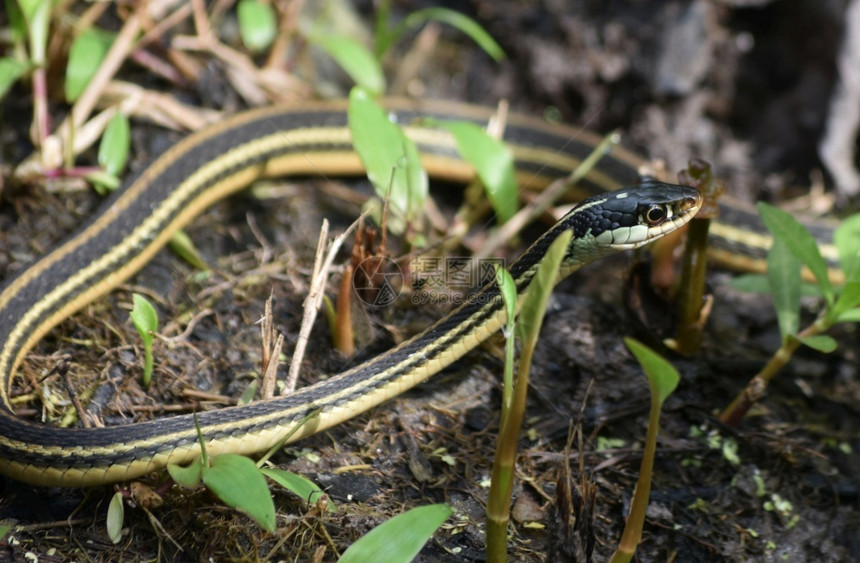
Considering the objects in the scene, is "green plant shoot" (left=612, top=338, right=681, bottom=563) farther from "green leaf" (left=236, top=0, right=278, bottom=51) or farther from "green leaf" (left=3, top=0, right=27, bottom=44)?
"green leaf" (left=3, top=0, right=27, bottom=44)

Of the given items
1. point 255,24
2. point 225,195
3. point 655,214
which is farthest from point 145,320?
point 255,24

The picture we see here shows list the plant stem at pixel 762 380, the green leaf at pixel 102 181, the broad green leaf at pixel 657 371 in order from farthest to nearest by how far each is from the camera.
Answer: the green leaf at pixel 102 181 < the plant stem at pixel 762 380 < the broad green leaf at pixel 657 371

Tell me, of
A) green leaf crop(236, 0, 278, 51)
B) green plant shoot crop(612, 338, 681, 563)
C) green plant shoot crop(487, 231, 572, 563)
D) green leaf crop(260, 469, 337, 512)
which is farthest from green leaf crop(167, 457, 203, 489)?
green leaf crop(236, 0, 278, 51)

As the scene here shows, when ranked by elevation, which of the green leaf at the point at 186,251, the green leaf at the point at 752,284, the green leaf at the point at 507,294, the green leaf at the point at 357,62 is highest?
the green leaf at the point at 357,62

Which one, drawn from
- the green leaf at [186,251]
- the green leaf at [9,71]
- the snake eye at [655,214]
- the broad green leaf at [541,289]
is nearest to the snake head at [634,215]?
the snake eye at [655,214]

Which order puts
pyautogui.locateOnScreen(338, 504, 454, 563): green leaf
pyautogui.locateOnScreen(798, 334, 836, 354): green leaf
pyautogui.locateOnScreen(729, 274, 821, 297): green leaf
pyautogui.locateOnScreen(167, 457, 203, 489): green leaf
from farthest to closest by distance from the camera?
pyautogui.locateOnScreen(729, 274, 821, 297): green leaf
pyautogui.locateOnScreen(798, 334, 836, 354): green leaf
pyautogui.locateOnScreen(167, 457, 203, 489): green leaf
pyautogui.locateOnScreen(338, 504, 454, 563): green leaf

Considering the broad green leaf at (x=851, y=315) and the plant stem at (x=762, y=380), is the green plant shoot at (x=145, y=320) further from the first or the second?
the broad green leaf at (x=851, y=315)
